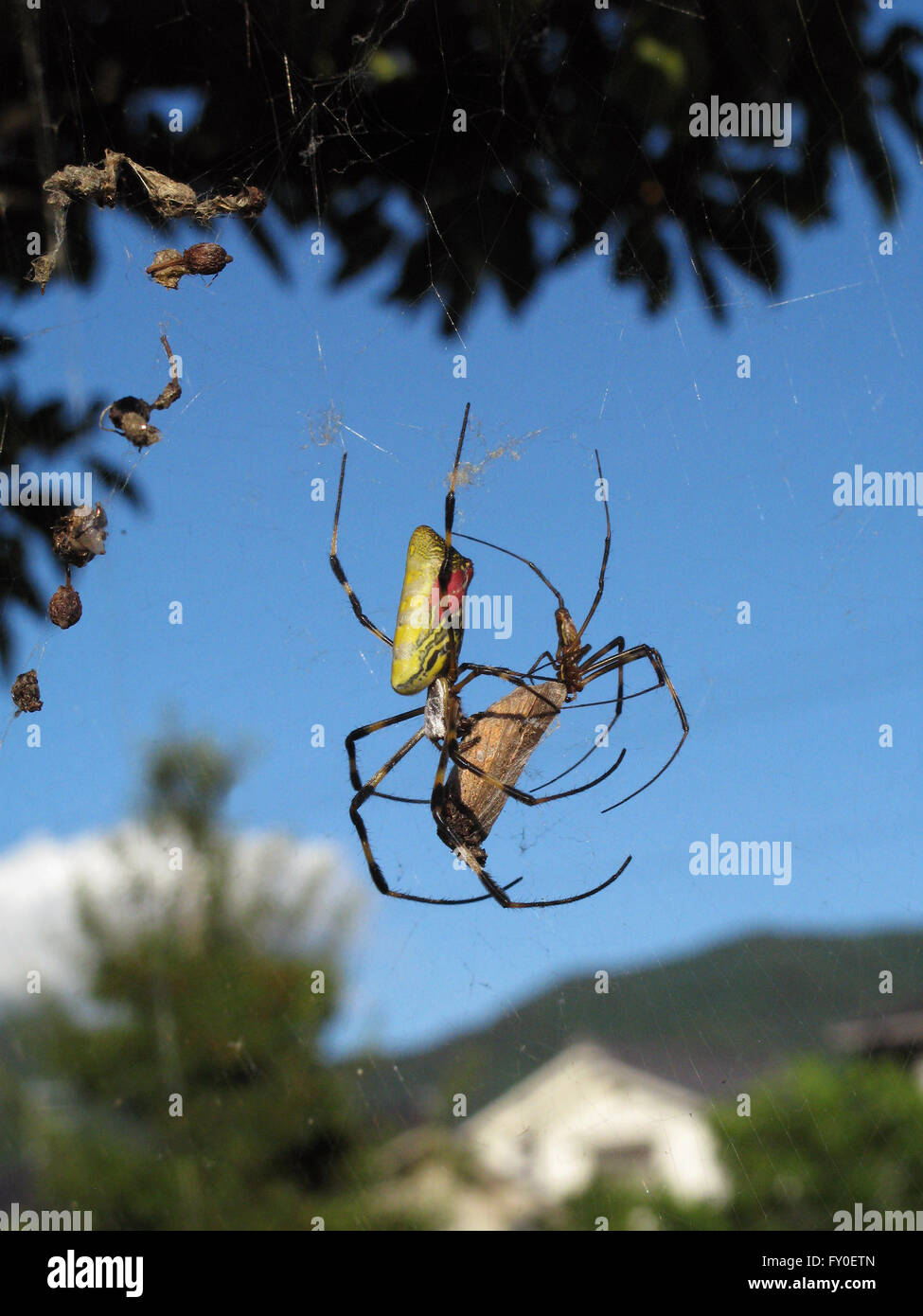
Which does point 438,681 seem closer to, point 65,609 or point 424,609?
point 424,609

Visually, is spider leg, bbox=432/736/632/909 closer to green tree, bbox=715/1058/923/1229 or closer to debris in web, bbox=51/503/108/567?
debris in web, bbox=51/503/108/567

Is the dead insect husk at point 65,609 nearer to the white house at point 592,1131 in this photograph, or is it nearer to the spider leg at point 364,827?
the spider leg at point 364,827

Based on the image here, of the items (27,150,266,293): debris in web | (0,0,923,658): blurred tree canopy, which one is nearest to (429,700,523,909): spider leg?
(0,0,923,658): blurred tree canopy

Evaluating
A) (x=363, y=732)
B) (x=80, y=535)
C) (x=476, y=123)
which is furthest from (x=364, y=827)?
(x=476, y=123)

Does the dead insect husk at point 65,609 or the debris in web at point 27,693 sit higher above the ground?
the dead insect husk at point 65,609

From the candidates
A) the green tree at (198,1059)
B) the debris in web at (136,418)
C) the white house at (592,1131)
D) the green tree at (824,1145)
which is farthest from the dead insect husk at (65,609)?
the green tree at (824,1145)

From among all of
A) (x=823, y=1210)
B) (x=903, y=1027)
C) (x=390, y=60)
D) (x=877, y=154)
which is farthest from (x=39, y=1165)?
(x=877, y=154)
